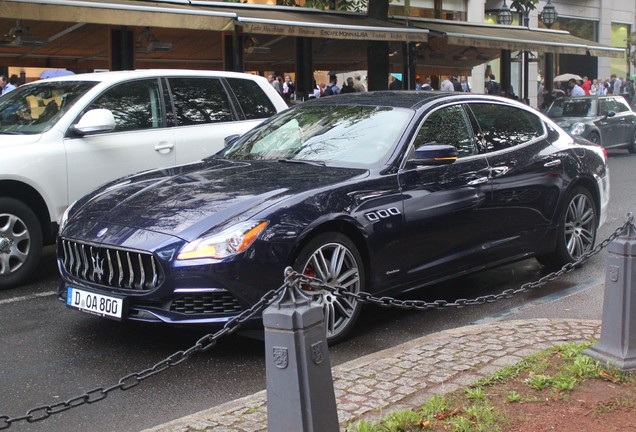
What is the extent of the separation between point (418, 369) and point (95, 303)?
6.72 feet

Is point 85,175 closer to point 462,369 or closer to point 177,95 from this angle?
point 177,95

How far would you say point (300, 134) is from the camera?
6.61m

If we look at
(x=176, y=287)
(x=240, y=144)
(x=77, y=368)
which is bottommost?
(x=77, y=368)

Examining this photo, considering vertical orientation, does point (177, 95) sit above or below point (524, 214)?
above

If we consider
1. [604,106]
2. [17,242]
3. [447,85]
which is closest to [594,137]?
[604,106]

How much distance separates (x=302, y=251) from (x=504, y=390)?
1561 mm

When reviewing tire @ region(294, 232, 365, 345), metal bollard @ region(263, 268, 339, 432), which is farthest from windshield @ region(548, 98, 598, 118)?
metal bollard @ region(263, 268, 339, 432)

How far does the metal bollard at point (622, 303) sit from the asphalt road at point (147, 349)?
155 cm

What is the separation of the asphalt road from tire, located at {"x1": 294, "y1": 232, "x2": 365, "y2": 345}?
167 mm

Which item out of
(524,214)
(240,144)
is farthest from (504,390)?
(240,144)

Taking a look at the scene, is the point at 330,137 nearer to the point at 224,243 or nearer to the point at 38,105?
the point at 224,243

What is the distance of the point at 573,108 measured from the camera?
2094 centimetres

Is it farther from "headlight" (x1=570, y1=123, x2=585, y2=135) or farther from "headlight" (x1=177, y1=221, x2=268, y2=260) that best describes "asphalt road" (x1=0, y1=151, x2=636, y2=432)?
"headlight" (x1=570, y1=123, x2=585, y2=135)

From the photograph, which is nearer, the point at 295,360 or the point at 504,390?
the point at 295,360
